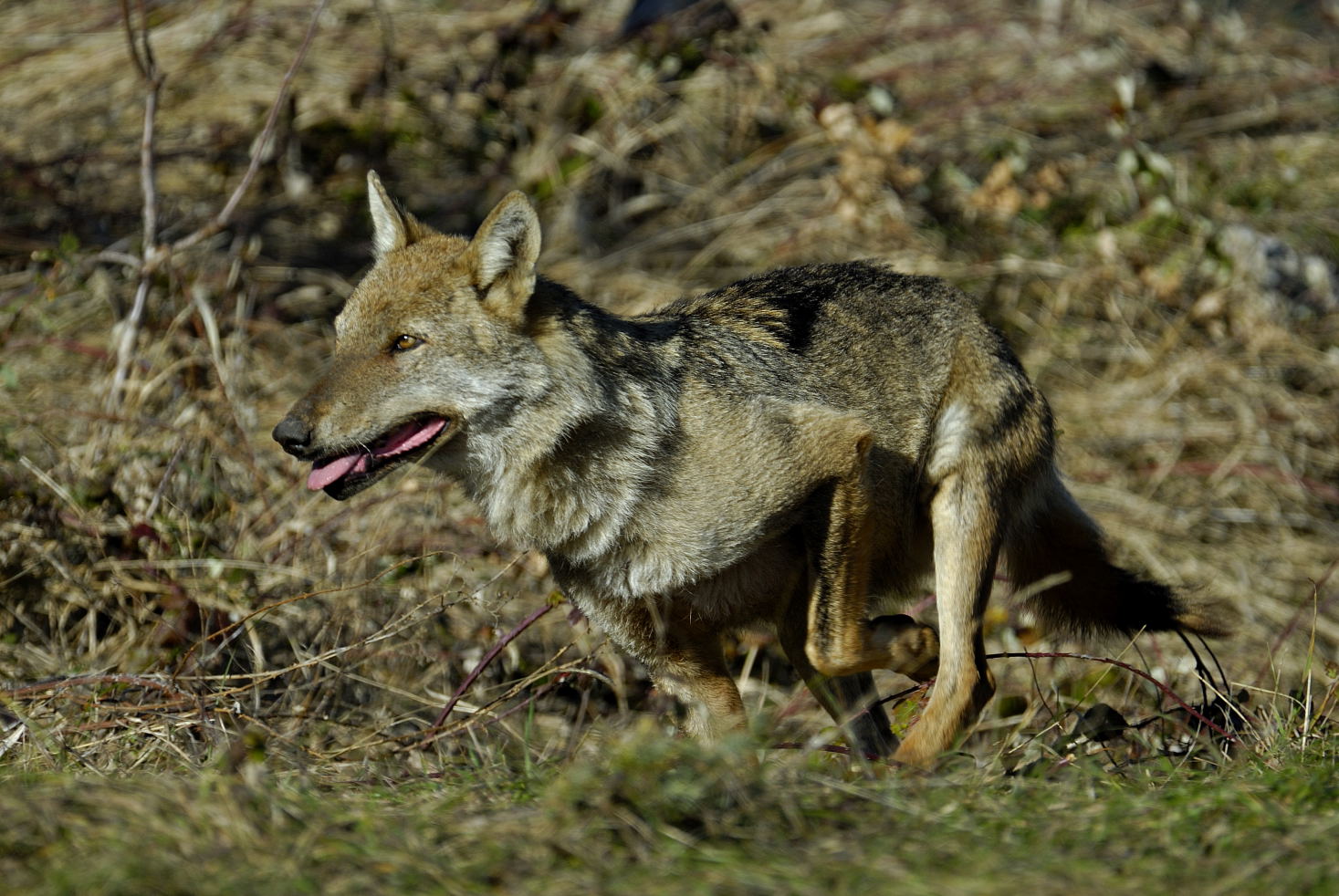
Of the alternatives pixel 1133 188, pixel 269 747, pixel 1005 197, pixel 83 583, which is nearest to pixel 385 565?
pixel 83 583

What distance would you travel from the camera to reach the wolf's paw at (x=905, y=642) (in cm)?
498

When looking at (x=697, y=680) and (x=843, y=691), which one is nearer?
(x=697, y=680)

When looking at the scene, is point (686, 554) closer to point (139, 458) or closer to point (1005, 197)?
point (139, 458)

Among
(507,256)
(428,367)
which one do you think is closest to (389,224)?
(507,256)

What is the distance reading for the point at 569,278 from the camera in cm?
943

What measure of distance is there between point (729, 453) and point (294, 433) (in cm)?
145

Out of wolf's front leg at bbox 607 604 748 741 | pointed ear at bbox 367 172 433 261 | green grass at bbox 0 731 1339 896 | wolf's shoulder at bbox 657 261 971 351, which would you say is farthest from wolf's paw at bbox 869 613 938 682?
pointed ear at bbox 367 172 433 261

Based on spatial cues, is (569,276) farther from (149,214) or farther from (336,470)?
(336,470)

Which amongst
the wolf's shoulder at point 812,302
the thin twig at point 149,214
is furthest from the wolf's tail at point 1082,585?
the thin twig at point 149,214

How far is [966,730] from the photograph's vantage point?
16.1ft

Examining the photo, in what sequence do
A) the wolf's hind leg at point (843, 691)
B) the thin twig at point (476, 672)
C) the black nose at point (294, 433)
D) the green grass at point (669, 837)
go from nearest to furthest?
the green grass at point (669, 837) → the black nose at point (294, 433) → the thin twig at point (476, 672) → the wolf's hind leg at point (843, 691)

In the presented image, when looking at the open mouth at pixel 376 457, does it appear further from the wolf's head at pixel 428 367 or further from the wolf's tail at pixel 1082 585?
the wolf's tail at pixel 1082 585

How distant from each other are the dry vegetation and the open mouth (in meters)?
0.71

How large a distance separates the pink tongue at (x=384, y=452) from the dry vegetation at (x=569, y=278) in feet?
2.41
